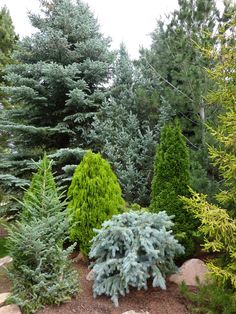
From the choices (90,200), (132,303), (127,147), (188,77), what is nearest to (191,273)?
(132,303)

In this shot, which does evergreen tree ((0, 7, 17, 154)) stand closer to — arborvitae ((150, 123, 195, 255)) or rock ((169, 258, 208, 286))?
arborvitae ((150, 123, 195, 255))

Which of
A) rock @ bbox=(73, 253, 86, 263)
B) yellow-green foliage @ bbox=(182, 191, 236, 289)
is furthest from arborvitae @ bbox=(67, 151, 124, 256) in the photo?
yellow-green foliage @ bbox=(182, 191, 236, 289)

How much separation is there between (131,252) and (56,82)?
4.00 metres

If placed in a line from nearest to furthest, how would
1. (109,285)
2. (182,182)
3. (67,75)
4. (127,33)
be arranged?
(109,285)
(182,182)
(67,75)
(127,33)

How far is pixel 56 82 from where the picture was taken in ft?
19.8

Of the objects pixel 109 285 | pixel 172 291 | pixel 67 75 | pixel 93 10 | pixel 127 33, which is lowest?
pixel 172 291

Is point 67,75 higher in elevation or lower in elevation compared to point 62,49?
lower

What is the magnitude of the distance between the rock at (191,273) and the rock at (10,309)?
174 centimetres

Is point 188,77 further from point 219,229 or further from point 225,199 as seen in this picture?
point 219,229

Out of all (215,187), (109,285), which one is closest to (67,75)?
(215,187)

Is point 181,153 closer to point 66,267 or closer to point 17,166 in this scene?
point 66,267

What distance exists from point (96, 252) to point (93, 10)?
582cm

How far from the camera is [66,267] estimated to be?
3.41 m

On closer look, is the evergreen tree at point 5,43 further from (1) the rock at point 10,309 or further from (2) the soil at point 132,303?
(1) the rock at point 10,309
